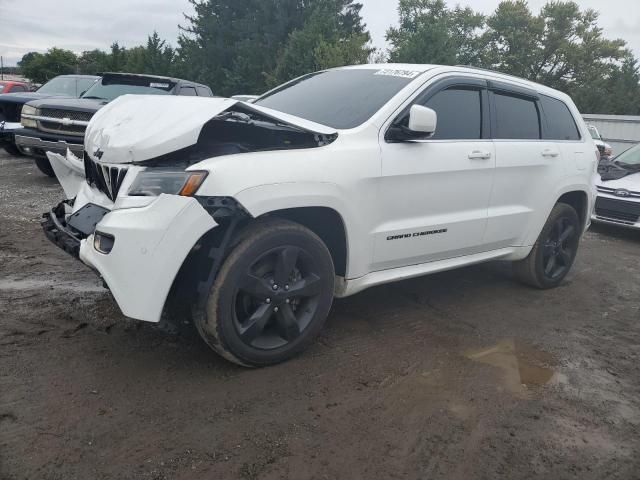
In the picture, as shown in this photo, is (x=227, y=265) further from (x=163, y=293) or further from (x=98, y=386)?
(x=98, y=386)

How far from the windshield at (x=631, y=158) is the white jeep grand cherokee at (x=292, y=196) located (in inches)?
210

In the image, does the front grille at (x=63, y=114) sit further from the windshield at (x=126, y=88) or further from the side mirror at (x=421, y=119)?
the side mirror at (x=421, y=119)

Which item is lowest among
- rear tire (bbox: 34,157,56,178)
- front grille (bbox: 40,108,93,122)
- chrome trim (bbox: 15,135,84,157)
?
rear tire (bbox: 34,157,56,178)

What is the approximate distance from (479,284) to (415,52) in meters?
18.5

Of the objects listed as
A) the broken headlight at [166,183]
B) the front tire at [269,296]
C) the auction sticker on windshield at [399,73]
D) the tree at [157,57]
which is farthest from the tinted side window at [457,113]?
the tree at [157,57]

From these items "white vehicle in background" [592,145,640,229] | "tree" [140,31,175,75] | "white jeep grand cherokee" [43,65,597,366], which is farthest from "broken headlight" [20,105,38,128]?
"tree" [140,31,175,75]

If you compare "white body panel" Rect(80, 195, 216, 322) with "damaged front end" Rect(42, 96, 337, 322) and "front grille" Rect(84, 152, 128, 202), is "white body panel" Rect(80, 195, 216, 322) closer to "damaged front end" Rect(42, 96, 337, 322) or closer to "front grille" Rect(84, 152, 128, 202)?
"damaged front end" Rect(42, 96, 337, 322)

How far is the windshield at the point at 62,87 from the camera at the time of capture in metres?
11.1

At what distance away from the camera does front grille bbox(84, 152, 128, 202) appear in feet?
10.4

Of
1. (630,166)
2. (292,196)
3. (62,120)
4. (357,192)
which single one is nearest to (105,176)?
(292,196)

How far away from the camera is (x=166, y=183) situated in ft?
9.55

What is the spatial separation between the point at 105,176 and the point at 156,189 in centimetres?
61

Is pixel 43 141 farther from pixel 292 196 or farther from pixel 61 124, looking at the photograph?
pixel 292 196

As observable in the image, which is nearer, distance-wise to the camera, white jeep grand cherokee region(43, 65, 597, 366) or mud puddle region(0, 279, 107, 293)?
white jeep grand cherokee region(43, 65, 597, 366)
